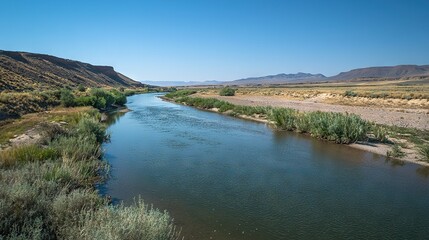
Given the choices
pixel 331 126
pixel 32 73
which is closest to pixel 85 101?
pixel 331 126

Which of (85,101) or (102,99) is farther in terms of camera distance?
(102,99)

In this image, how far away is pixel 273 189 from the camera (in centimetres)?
1046

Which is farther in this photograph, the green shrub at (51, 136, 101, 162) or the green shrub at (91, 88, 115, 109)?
the green shrub at (91, 88, 115, 109)

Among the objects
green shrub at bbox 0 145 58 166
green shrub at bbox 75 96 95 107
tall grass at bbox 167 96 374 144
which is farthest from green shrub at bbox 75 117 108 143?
green shrub at bbox 75 96 95 107

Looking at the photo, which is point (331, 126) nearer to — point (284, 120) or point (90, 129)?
point (284, 120)

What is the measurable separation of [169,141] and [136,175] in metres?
7.17

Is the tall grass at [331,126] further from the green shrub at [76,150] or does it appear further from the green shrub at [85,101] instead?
the green shrub at [85,101]

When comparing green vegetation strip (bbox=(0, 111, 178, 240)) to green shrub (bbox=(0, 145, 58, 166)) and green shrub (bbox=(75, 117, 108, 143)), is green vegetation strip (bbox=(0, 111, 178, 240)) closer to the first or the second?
green shrub (bbox=(0, 145, 58, 166))

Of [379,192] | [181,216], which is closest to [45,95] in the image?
[181,216]

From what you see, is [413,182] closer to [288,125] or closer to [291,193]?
[291,193]

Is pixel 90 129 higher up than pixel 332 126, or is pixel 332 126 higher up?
pixel 90 129

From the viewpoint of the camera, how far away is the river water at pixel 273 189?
7.80 metres

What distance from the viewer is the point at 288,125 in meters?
24.4

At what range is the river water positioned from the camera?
780cm
